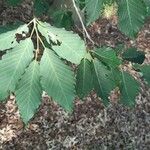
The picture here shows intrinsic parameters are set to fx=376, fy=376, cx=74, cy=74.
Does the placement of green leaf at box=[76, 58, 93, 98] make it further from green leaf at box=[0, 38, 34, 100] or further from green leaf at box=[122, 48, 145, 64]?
green leaf at box=[122, 48, 145, 64]

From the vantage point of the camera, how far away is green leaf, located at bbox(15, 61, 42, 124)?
1462mm

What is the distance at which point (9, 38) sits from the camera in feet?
5.19

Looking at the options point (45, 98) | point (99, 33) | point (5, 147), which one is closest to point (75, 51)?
point (5, 147)

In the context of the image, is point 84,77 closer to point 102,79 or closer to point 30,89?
point 102,79

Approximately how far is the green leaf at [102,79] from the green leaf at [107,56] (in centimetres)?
3

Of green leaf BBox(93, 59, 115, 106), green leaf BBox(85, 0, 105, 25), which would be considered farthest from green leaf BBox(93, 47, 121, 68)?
green leaf BBox(85, 0, 105, 25)

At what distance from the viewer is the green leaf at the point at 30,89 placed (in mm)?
1462

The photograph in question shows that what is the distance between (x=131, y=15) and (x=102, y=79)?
31cm

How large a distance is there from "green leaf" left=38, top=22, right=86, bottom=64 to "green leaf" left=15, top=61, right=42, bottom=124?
0.44 feet

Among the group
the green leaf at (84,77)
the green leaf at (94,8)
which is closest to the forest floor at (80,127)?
the green leaf at (84,77)

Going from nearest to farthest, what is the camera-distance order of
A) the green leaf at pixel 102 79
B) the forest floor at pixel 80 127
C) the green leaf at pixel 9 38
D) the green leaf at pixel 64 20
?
the green leaf at pixel 9 38, the green leaf at pixel 102 79, the green leaf at pixel 64 20, the forest floor at pixel 80 127

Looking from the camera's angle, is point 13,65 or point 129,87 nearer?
point 13,65

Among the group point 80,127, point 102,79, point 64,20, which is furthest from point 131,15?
point 80,127

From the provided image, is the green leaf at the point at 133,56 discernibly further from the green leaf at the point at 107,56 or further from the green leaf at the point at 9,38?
the green leaf at the point at 9,38
